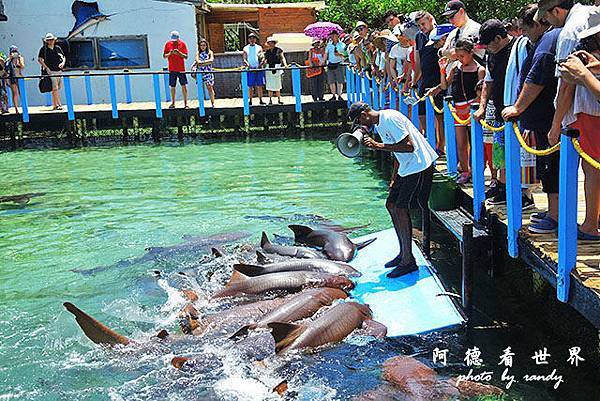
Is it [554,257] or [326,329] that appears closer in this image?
[554,257]

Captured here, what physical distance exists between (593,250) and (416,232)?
4503 mm

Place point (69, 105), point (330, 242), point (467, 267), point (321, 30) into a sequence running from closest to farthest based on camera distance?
point (467, 267) → point (330, 242) → point (69, 105) → point (321, 30)

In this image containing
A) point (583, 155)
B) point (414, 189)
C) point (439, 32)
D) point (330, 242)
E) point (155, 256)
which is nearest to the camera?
point (583, 155)

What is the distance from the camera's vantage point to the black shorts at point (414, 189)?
809 centimetres

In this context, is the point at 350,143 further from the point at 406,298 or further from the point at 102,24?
the point at 102,24

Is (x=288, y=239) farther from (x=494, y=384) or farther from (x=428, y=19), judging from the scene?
(x=494, y=384)

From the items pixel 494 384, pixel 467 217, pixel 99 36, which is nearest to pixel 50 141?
pixel 99 36

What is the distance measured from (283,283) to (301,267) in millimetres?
652

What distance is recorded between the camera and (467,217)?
8.73 metres

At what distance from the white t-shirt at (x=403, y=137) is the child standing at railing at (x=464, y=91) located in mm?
1645

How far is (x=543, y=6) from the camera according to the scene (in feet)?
21.0

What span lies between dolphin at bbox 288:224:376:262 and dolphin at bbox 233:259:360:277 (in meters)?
0.53

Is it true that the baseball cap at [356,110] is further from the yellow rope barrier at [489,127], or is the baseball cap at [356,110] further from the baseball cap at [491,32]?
the baseball cap at [491,32]

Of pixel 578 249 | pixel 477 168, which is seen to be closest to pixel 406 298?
pixel 477 168
